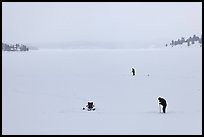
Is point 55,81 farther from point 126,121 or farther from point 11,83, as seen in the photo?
point 126,121

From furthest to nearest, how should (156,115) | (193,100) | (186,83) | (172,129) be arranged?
(186,83)
(193,100)
(156,115)
(172,129)

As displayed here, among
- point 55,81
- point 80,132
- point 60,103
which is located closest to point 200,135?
point 80,132

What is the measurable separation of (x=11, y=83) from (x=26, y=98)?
24.1ft

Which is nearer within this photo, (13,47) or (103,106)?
(103,106)

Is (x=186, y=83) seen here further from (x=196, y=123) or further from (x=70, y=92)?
(x=196, y=123)

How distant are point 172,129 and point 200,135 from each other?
1.05m

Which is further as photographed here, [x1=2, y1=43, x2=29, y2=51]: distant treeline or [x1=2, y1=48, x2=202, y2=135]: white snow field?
[x1=2, y1=43, x2=29, y2=51]: distant treeline

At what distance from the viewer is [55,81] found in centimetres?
2603

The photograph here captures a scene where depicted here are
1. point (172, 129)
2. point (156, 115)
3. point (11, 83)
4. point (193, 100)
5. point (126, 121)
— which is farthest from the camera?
point (11, 83)

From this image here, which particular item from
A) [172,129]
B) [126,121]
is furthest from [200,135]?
[126,121]

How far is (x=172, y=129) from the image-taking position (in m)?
11.7

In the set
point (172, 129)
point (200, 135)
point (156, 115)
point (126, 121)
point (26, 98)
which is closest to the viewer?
point (200, 135)

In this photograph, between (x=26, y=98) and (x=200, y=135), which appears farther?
(x=26, y=98)

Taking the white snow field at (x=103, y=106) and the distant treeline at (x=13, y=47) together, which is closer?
the white snow field at (x=103, y=106)
